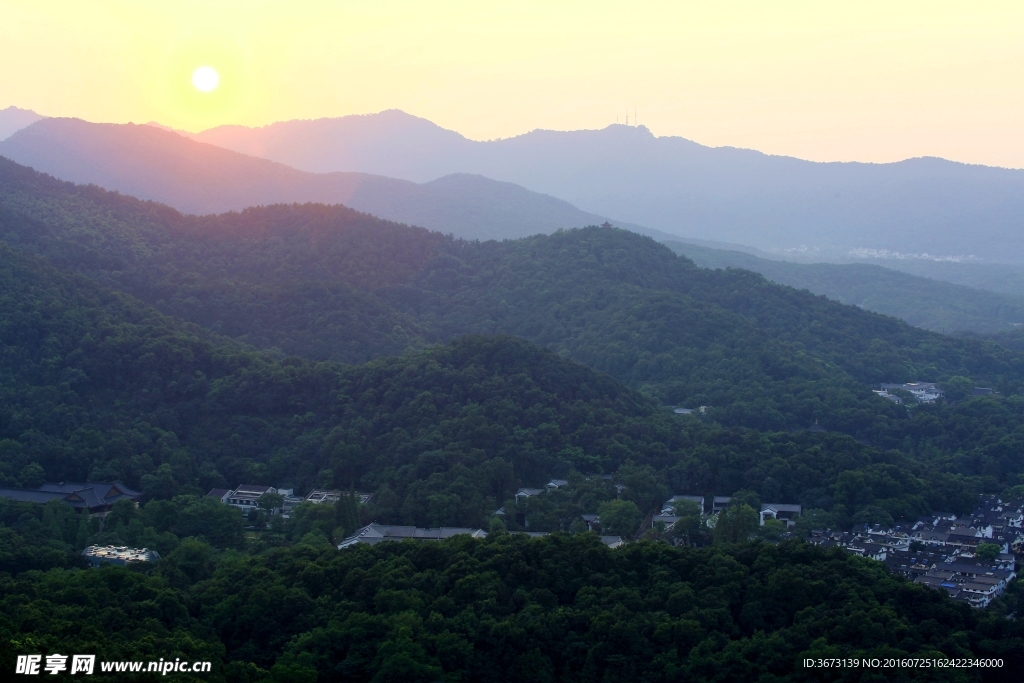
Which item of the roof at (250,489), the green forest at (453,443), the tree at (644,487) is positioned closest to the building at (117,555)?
the green forest at (453,443)

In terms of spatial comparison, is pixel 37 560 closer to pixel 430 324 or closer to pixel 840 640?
pixel 840 640

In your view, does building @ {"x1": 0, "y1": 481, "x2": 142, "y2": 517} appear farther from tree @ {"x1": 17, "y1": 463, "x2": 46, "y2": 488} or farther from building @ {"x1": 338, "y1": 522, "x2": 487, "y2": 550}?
building @ {"x1": 338, "y1": 522, "x2": 487, "y2": 550}

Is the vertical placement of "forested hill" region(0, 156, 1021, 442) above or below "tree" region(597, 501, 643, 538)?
above

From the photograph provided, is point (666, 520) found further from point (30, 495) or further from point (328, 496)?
point (30, 495)

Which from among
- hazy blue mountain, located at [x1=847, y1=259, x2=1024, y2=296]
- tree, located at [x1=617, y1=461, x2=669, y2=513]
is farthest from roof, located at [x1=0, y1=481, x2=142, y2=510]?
hazy blue mountain, located at [x1=847, y1=259, x2=1024, y2=296]

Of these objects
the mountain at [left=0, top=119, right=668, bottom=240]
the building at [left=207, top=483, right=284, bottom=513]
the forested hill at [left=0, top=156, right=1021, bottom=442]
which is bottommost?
the building at [left=207, top=483, right=284, bottom=513]

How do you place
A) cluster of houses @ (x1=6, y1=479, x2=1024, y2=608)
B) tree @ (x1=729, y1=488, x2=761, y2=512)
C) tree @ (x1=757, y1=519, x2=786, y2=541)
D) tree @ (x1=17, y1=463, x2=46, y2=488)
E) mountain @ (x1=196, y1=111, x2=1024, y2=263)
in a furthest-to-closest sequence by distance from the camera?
mountain @ (x1=196, y1=111, x2=1024, y2=263) < tree @ (x1=729, y1=488, x2=761, y2=512) < tree @ (x1=17, y1=463, x2=46, y2=488) < tree @ (x1=757, y1=519, x2=786, y2=541) < cluster of houses @ (x1=6, y1=479, x2=1024, y2=608)

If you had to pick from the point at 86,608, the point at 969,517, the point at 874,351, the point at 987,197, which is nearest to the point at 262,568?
the point at 86,608

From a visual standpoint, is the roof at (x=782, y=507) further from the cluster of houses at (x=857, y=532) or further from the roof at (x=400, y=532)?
the roof at (x=400, y=532)

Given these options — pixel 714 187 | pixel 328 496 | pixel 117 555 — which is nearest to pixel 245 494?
pixel 328 496
